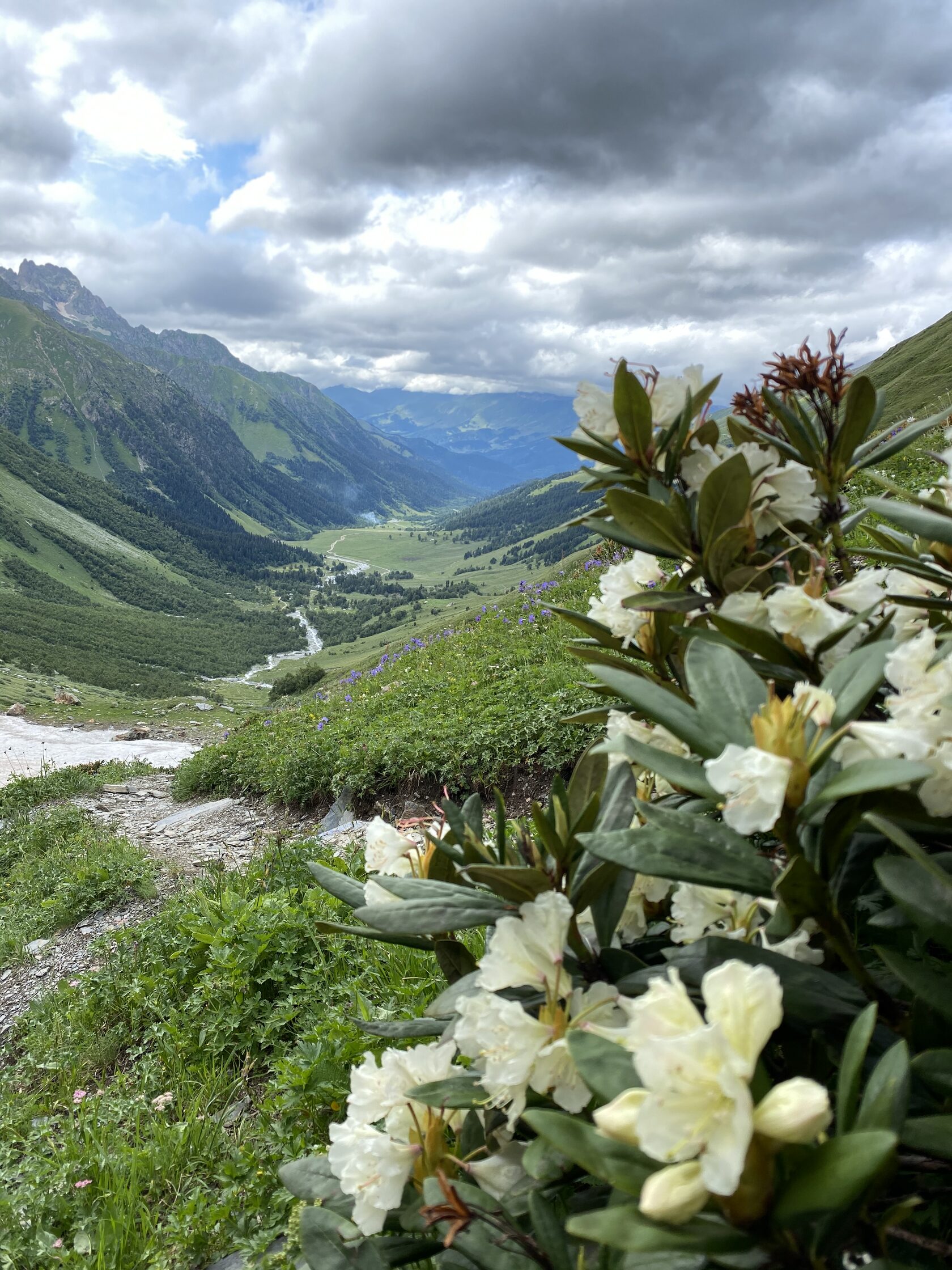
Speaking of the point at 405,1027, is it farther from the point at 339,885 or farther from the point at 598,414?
the point at 598,414

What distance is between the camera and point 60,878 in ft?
23.7

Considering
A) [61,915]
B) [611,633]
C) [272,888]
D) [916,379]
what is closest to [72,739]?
[61,915]

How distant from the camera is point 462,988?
1153 millimetres

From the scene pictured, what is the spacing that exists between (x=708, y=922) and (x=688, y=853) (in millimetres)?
222

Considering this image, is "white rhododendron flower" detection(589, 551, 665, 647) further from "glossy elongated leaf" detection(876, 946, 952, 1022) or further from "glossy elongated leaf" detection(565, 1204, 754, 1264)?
"glossy elongated leaf" detection(565, 1204, 754, 1264)

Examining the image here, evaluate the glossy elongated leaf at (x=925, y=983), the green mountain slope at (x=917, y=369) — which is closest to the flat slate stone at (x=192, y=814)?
the glossy elongated leaf at (x=925, y=983)

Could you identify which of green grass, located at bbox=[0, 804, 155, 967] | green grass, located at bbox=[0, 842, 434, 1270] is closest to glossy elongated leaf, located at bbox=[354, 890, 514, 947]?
green grass, located at bbox=[0, 842, 434, 1270]

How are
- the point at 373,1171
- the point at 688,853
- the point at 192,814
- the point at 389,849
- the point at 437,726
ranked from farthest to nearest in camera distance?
the point at 192,814 < the point at 437,726 < the point at 389,849 < the point at 373,1171 < the point at 688,853

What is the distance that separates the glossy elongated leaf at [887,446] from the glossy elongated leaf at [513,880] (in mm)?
989

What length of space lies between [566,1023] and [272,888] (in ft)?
15.9

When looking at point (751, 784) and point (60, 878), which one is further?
point (60, 878)

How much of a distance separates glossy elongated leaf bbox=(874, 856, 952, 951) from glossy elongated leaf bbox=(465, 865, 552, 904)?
1.43 feet

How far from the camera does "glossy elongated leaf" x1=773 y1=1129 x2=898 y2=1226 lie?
596mm

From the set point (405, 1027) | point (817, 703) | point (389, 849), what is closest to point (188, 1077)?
point (405, 1027)
